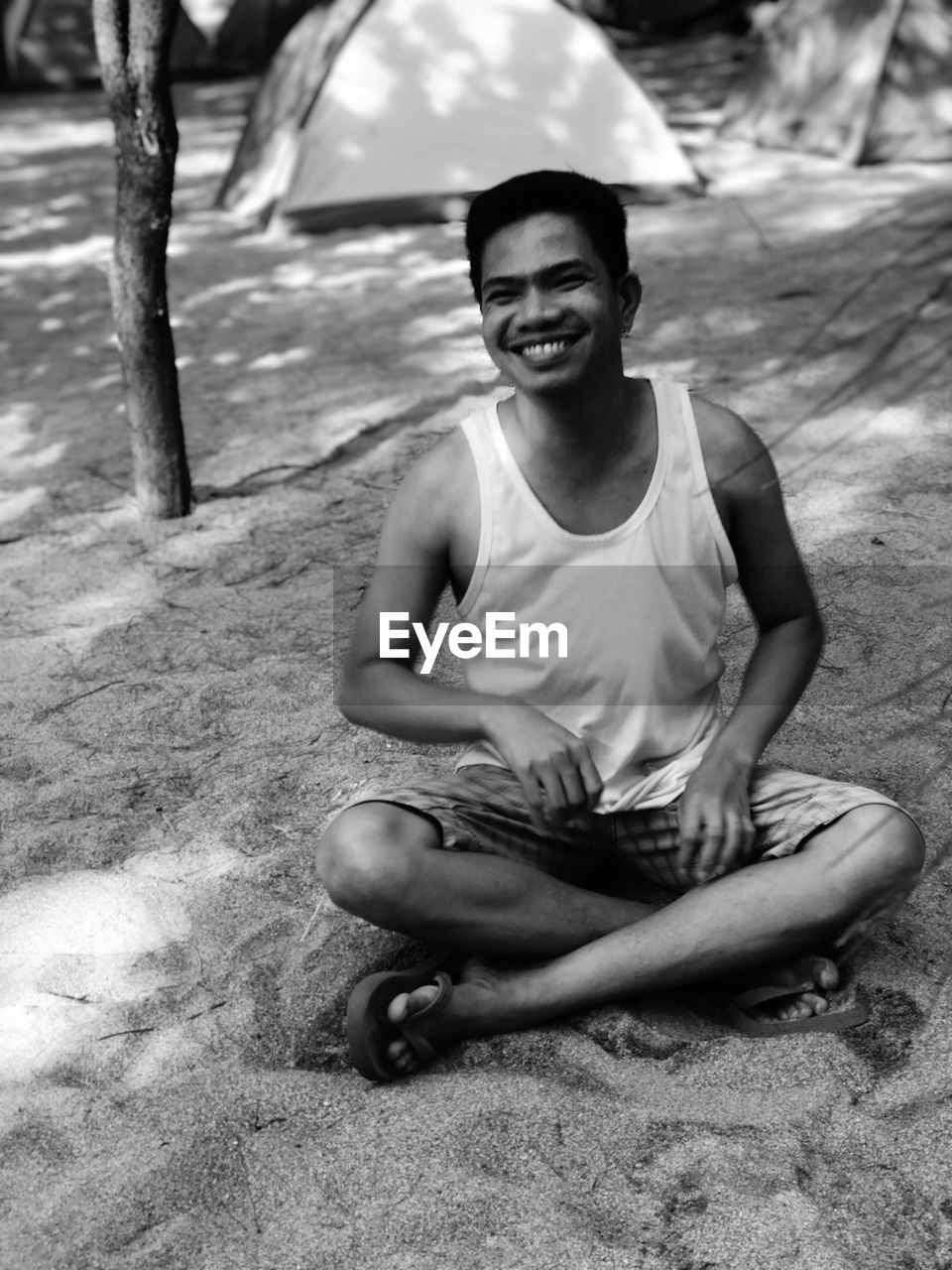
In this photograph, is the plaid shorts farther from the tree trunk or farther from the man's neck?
the tree trunk

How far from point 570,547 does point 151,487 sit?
1902 millimetres

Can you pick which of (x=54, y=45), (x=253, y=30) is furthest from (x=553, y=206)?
(x=253, y=30)

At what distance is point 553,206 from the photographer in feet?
6.31

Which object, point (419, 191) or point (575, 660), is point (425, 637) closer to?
point (575, 660)

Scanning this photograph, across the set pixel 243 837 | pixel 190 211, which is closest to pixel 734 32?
pixel 190 211

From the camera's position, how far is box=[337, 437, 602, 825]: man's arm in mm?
1919

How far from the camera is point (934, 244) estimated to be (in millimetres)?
1080

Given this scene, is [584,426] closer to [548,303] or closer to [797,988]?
[548,303]

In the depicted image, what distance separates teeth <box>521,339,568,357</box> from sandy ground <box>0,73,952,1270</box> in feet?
Result: 1.06

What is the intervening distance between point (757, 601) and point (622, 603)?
0.73 ft

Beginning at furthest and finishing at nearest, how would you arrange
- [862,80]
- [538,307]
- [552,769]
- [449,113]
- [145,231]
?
[862,80] < [449,113] < [145,231] < [538,307] < [552,769]

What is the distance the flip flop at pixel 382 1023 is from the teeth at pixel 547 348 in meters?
0.80

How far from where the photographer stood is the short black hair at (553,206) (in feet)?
6.29

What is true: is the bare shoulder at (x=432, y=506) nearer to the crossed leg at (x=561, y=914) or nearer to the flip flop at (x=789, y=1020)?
the crossed leg at (x=561, y=914)
